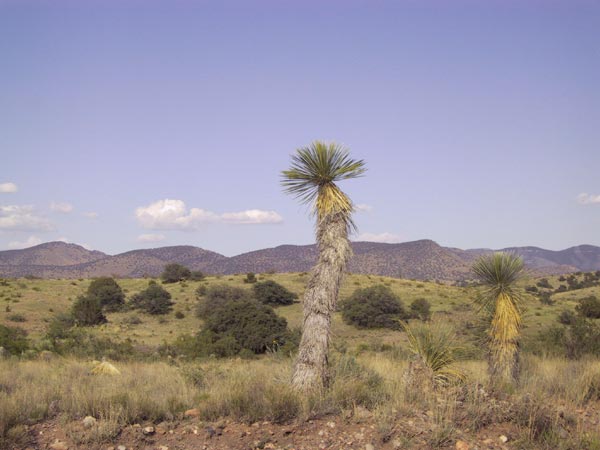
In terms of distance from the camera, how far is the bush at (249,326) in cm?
2430

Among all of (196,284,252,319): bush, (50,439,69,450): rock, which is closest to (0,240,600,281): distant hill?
(196,284,252,319): bush

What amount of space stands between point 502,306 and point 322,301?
4.82 meters

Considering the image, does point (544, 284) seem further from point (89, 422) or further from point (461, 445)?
point (89, 422)

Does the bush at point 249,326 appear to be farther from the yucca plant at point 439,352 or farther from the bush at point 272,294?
the yucca plant at point 439,352

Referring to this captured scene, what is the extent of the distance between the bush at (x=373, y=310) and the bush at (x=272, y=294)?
20.8 ft

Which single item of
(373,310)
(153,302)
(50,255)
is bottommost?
(373,310)

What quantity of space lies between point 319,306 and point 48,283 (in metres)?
48.8

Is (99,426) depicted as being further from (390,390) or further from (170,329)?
(170,329)

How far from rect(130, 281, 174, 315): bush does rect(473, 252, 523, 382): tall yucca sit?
1227 inches

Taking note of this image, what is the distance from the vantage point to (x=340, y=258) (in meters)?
8.48

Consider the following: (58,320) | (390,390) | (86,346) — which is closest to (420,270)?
(58,320)

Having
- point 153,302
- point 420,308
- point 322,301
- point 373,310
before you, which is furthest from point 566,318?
point 153,302

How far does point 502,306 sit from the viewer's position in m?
10.7

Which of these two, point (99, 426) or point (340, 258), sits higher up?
point (340, 258)
